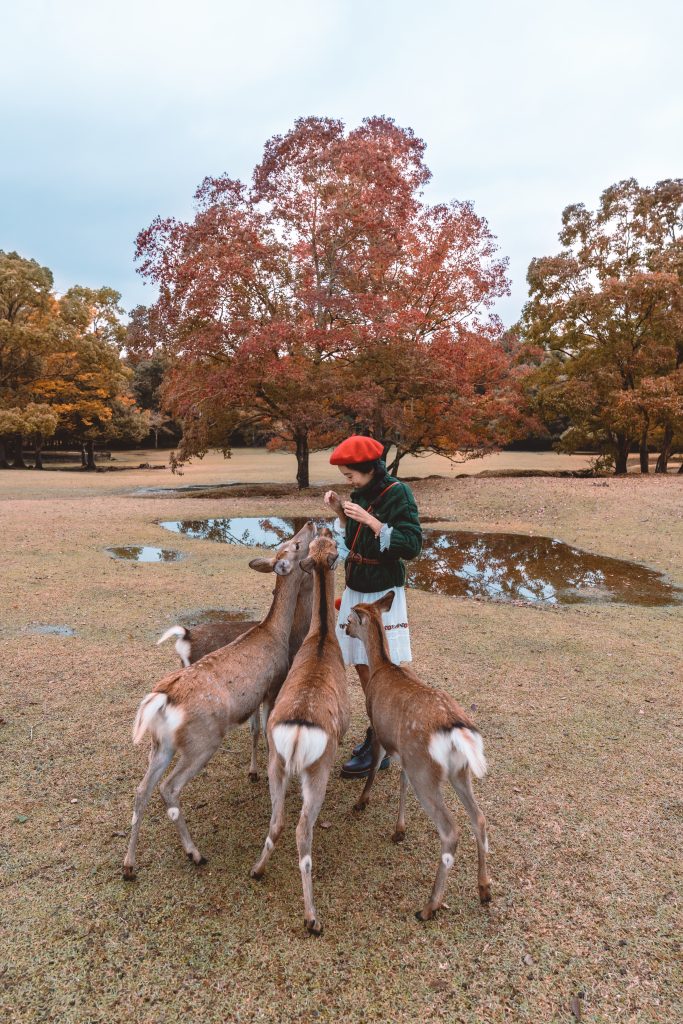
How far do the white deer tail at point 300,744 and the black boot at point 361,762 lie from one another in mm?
1060

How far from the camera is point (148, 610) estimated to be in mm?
6250

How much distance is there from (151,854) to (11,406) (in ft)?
101

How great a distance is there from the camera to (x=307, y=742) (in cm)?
240

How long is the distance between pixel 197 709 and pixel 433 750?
1.01m

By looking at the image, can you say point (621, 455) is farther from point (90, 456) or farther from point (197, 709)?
point (90, 456)

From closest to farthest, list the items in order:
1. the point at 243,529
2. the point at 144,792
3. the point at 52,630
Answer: the point at 144,792 < the point at 52,630 < the point at 243,529

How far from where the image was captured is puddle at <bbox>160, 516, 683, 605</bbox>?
725 centimetres

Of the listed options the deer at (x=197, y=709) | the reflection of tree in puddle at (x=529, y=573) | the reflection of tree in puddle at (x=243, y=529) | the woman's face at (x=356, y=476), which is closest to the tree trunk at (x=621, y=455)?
the reflection of tree in puddle at (x=529, y=573)

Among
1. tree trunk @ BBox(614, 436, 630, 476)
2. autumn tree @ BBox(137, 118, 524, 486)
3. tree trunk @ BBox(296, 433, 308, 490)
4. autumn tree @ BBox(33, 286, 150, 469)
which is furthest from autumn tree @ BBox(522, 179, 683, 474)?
autumn tree @ BBox(33, 286, 150, 469)

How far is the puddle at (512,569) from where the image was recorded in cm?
725

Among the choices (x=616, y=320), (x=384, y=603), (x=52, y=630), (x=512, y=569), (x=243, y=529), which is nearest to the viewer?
(x=384, y=603)

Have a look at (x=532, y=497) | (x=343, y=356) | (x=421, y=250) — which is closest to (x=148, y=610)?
(x=532, y=497)

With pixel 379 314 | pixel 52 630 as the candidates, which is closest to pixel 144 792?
pixel 52 630

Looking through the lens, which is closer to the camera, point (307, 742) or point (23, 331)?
point (307, 742)
